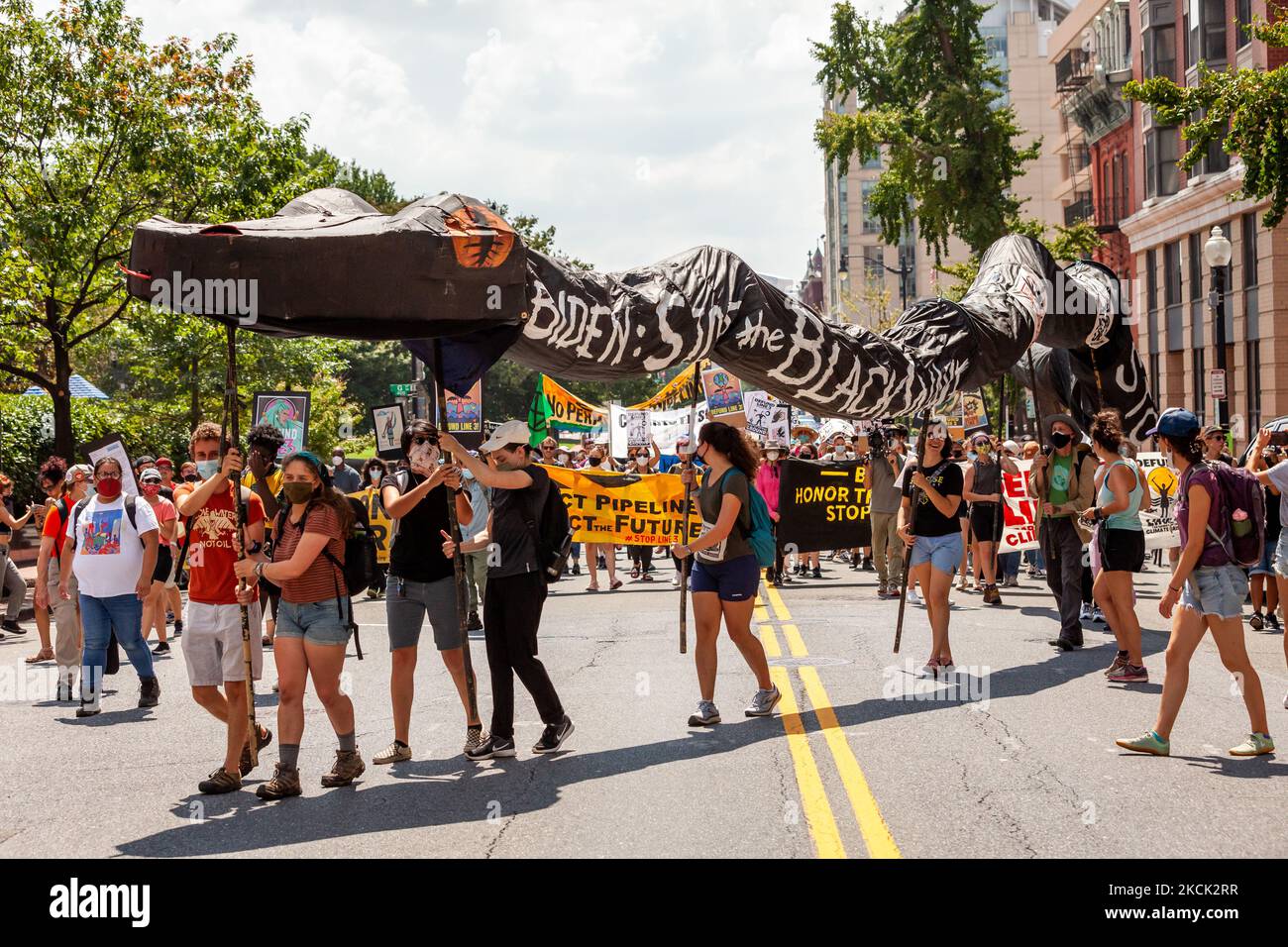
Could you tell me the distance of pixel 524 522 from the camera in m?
8.36

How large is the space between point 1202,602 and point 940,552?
334cm

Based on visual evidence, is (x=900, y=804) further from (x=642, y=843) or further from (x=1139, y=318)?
(x=1139, y=318)

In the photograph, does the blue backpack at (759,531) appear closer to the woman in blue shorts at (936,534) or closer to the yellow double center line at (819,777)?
the yellow double center line at (819,777)

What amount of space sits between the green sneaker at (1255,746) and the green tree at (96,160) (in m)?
19.2

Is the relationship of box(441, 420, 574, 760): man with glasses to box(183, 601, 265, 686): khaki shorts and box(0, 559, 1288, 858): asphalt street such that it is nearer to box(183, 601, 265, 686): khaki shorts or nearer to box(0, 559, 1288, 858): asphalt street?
box(0, 559, 1288, 858): asphalt street

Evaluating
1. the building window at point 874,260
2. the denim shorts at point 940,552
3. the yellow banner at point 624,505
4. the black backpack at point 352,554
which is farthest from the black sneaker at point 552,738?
the building window at point 874,260

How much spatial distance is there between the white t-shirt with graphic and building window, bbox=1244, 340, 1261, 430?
34.5m

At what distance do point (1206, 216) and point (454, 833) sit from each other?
39.5 meters

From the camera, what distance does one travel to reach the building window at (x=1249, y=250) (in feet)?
124

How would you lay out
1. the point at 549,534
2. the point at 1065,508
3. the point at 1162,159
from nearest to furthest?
1. the point at 549,534
2. the point at 1065,508
3. the point at 1162,159

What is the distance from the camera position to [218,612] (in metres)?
7.83

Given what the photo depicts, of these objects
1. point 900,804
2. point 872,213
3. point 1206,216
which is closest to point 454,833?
point 900,804

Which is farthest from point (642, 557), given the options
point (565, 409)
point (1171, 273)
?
point (1171, 273)

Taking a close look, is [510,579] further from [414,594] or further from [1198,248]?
[1198,248]
